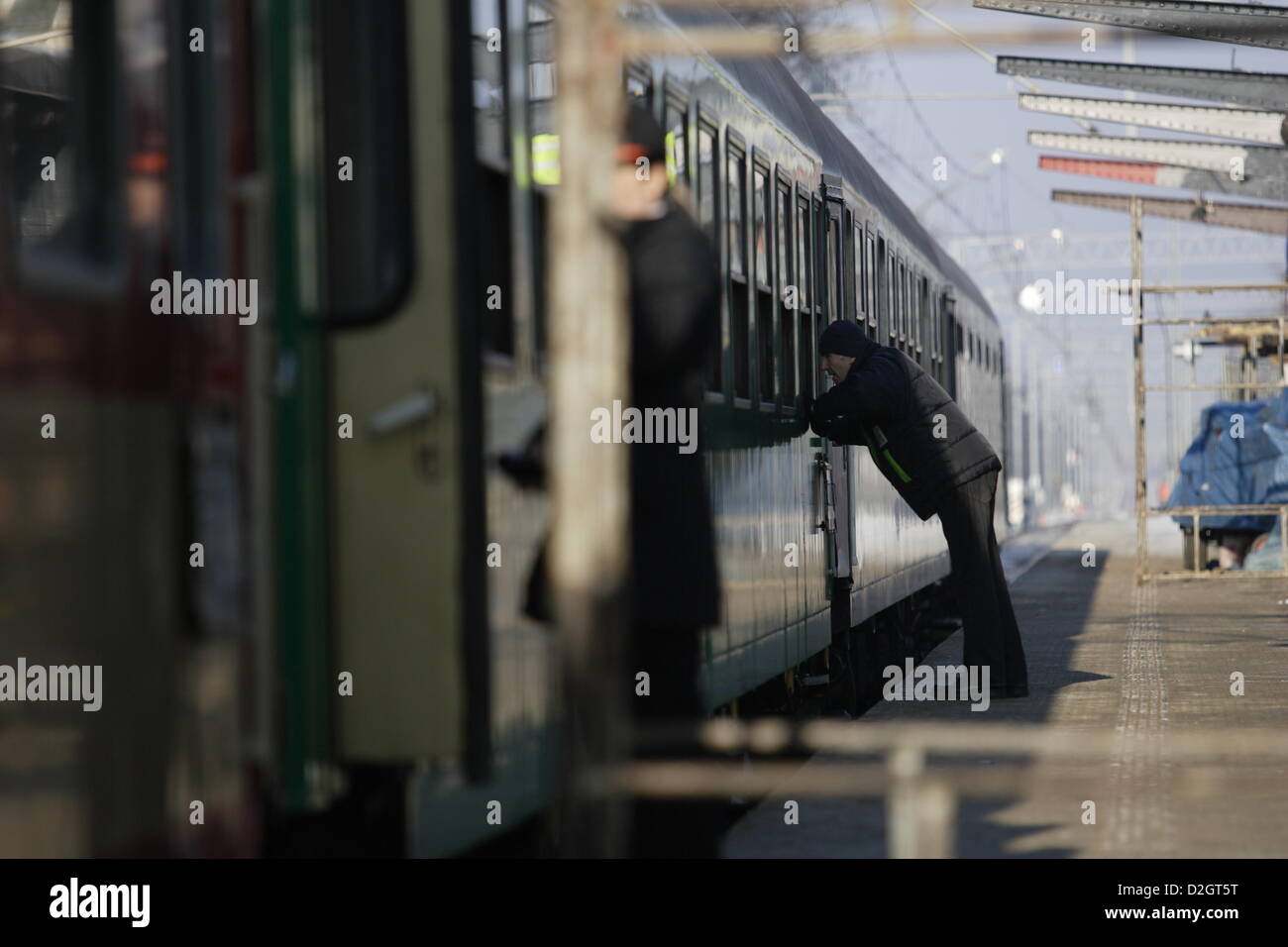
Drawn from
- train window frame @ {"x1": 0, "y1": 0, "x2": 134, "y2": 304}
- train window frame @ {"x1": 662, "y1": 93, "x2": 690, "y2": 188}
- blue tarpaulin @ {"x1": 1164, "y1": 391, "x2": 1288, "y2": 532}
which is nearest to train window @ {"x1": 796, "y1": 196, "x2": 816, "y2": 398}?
train window frame @ {"x1": 662, "y1": 93, "x2": 690, "y2": 188}

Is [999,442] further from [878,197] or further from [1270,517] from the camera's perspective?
[878,197]

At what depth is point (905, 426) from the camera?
35.3 feet

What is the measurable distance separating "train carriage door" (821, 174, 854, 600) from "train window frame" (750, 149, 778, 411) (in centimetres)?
184

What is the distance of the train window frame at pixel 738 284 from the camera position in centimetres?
848

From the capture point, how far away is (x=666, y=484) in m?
4.84

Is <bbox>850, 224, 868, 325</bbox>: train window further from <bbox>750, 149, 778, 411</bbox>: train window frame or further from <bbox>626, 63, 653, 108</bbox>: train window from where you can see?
<bbox>626, 63, 653, 108</bbox>: train window

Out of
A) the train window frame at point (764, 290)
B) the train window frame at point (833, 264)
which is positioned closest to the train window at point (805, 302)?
the train window frame at point (833, 264)

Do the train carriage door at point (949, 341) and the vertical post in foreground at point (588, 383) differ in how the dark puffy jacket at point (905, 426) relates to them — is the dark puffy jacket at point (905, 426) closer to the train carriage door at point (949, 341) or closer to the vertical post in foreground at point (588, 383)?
the vertical post in foreground at point (588, 383)

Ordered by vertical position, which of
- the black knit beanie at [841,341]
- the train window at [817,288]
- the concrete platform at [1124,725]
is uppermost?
the train window at [817,288]

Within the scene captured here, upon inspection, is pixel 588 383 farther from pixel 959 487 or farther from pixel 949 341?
pixel 949 341

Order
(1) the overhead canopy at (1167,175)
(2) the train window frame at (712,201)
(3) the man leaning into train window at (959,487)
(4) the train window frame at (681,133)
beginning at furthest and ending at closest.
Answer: (1) the overhead canopy at (1167,175), (3) the man leaning into train window at (959,487), (2) the train window frame at (712,201), (4) the train window frame at (681,133)

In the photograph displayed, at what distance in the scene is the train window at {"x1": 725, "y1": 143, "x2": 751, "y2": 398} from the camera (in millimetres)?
8523

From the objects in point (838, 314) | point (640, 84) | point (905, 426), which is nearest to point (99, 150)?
point (640, 84)
